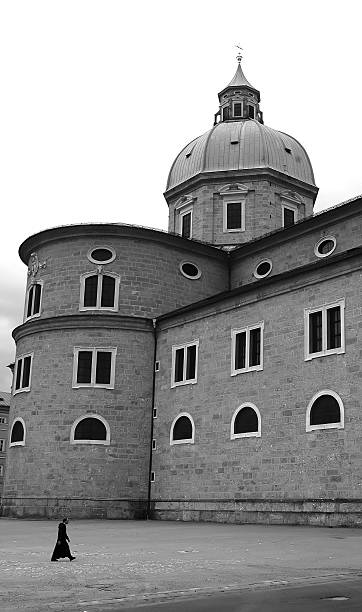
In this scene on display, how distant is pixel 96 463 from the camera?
3444 centimetres

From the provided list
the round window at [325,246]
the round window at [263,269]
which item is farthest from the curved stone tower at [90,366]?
the round window at [325,246]

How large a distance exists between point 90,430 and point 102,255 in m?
8.83

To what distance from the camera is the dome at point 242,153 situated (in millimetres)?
44188

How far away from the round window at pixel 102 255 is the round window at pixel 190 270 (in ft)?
Answer: 12.6

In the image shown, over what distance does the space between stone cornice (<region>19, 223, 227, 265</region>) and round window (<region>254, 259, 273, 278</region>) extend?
307 cm

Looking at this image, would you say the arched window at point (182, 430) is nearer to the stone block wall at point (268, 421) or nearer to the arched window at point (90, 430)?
the stone block wall at point (268, 421)

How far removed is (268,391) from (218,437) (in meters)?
3.54

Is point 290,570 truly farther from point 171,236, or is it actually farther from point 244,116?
point 244,116

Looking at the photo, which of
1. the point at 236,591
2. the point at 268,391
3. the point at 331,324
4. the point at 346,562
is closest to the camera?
the point at 236,591

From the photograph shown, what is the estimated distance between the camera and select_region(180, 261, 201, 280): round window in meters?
38.8

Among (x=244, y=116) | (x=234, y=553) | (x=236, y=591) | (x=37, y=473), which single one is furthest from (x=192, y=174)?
(x=236, y=591)

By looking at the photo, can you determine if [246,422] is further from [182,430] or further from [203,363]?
[182,430]

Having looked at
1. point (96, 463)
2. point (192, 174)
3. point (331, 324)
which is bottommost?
point (96, 463)

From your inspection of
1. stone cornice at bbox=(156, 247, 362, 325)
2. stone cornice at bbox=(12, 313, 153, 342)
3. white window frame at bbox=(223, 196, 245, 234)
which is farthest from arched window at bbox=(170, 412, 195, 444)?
white window frame at bbox=(223, 196, 245, 234)
